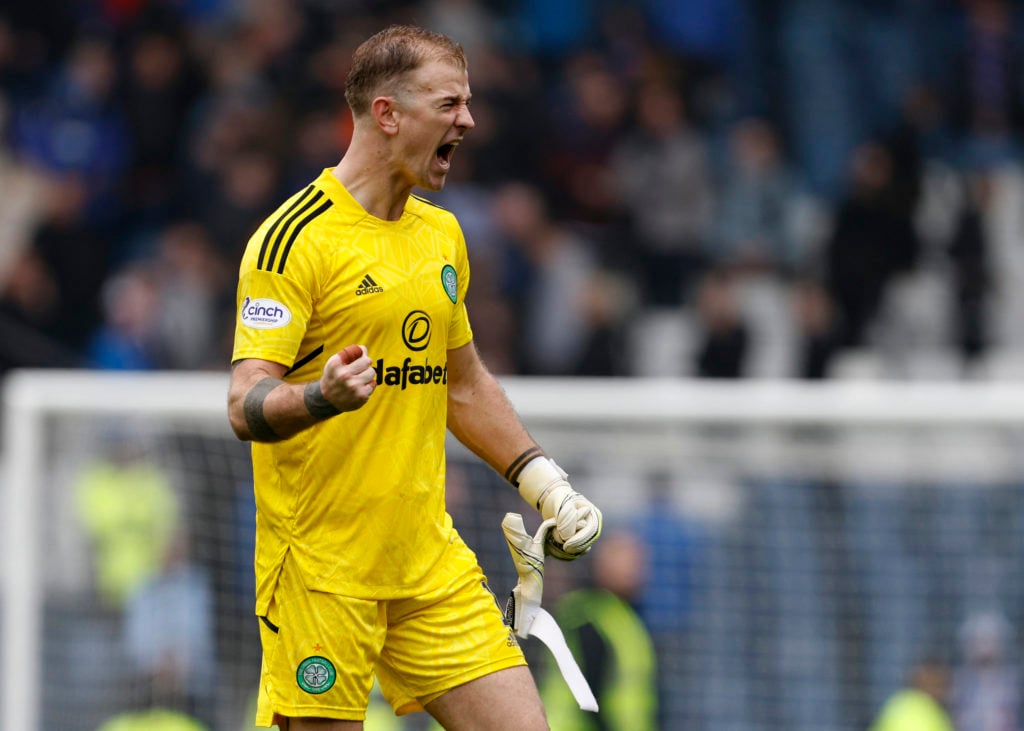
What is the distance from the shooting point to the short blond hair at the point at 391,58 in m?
4.38

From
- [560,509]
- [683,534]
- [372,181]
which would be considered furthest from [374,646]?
[683,534]

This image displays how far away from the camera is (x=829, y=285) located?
11625 mm

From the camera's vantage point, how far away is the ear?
4379 mm

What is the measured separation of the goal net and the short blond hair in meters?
3.81

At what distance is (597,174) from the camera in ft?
41.3

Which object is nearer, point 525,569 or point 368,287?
point 368,287

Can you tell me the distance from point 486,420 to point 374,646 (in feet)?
2.39

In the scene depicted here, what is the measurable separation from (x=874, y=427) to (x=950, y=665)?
1.24 meters

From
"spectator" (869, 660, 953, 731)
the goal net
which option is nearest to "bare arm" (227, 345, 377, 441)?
the goal net

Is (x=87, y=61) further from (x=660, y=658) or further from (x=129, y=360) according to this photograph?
(x=660, y=658)

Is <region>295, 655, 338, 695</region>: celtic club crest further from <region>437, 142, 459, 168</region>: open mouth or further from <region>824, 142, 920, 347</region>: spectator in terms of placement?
<region>824, 142, 920, 347</region>: spectator

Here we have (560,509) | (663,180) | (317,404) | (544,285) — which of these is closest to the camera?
(317,404)

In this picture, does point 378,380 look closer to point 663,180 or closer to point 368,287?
point 368,287

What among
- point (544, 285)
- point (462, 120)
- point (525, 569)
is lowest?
point (525, 569)
